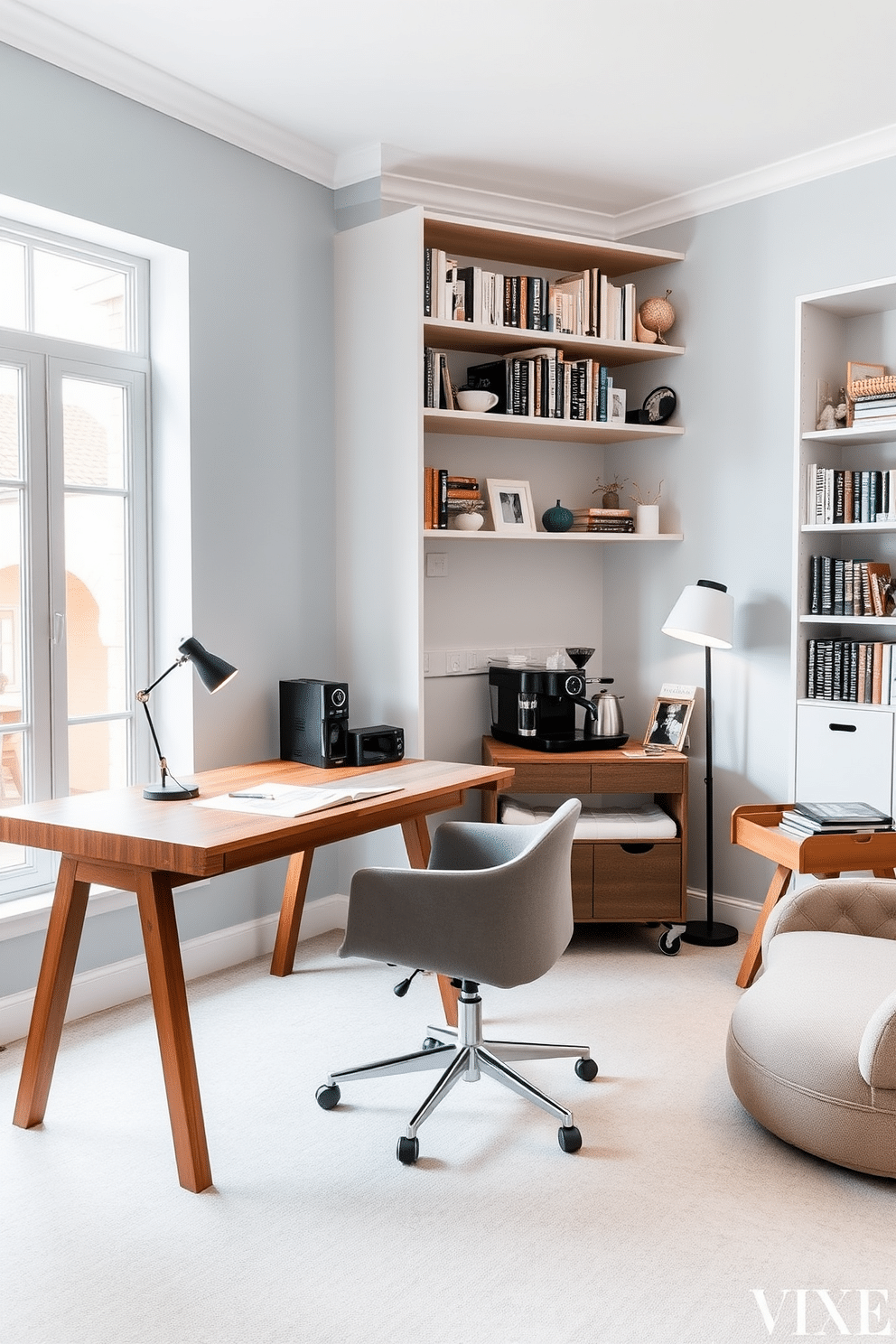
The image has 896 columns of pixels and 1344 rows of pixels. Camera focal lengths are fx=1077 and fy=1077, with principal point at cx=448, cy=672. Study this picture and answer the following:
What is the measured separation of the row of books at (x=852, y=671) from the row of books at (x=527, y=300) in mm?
1413

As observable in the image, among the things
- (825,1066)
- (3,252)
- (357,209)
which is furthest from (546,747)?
(3,252)

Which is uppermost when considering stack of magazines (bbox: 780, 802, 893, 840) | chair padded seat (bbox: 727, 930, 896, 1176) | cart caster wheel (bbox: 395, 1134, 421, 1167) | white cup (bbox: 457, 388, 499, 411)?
white cup (bbox: 457, 388, 499, 411)

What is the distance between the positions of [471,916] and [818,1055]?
79cm

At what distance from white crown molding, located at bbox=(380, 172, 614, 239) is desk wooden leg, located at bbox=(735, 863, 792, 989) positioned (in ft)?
8.44

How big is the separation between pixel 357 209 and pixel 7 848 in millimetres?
2481

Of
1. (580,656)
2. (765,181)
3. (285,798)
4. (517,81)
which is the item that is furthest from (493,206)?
(285,798)

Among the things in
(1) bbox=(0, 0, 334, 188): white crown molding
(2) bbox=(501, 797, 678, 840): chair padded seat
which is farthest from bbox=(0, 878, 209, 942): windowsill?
(1) bbox=(0, 0, 334, 188): white crown molding

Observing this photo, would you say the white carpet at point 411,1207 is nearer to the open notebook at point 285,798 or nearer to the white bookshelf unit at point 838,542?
the open notebook at point 285,798

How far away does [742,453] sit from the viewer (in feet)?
13.1

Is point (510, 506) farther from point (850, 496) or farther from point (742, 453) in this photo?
point (850, 496)

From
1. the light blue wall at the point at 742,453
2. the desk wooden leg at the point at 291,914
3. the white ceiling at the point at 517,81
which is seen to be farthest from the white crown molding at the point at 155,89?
the desk wooden leg at the point at 291,914

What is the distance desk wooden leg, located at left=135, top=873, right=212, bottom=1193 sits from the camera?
2.25 meters

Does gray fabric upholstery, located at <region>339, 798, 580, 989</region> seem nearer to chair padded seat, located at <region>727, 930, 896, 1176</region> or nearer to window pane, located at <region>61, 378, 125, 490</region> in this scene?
chair padded seat, located at <region>727, 930, 896, 1176</region>

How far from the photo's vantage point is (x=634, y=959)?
371cm
